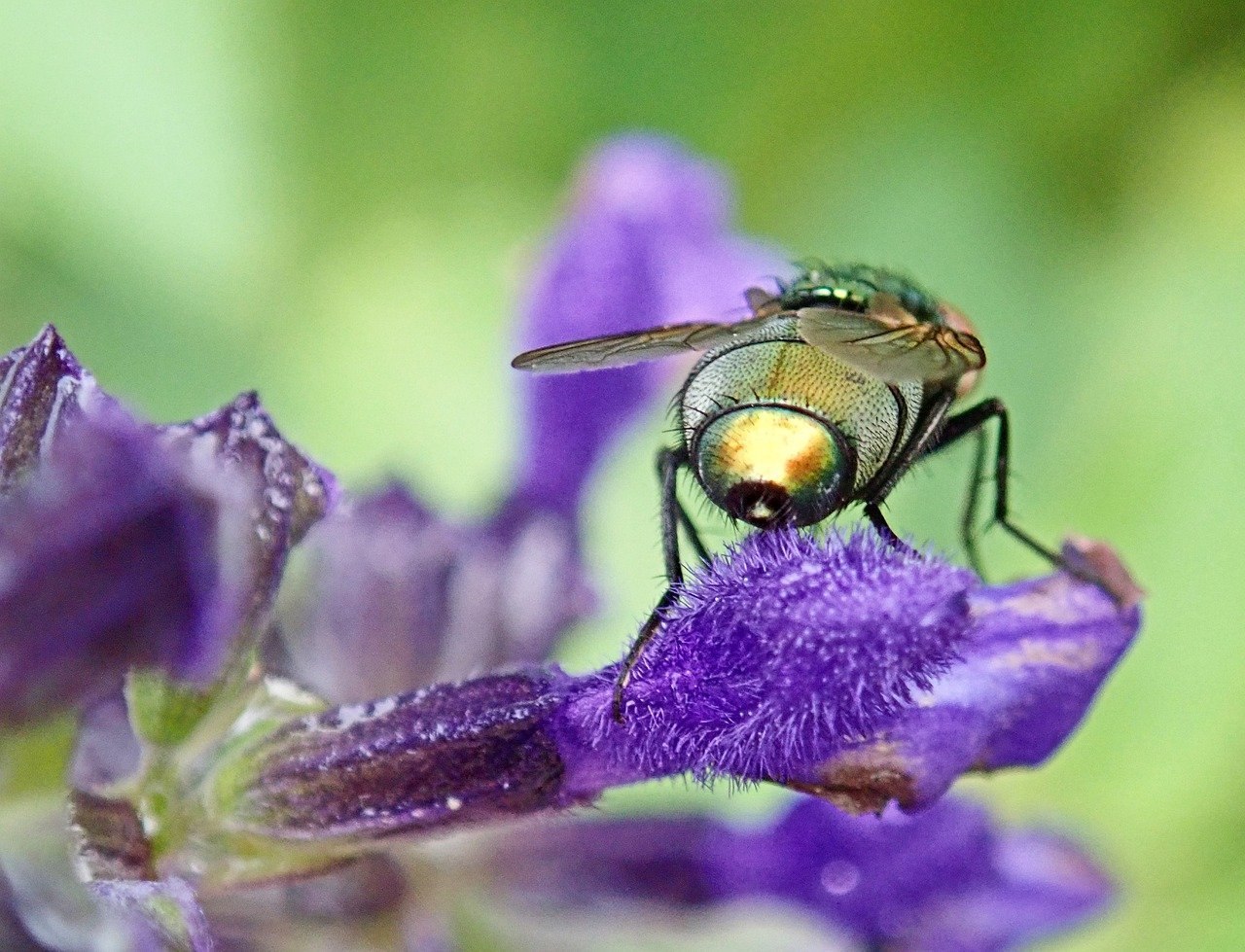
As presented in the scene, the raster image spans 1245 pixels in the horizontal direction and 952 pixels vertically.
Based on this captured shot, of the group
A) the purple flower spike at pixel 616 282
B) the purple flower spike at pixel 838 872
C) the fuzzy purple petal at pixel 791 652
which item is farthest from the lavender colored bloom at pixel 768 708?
the purple flower spike at pixel 616 282

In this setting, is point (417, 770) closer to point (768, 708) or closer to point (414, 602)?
point (768, 708)

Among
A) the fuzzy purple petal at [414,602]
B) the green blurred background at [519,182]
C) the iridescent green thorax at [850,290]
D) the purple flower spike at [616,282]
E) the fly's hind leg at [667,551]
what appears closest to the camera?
the fly's hind leg at [667,551]

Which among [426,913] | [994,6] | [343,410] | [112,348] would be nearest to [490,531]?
[426,913]

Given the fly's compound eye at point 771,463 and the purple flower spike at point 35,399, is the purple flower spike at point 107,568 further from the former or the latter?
the fly's compound eye at point 771,463

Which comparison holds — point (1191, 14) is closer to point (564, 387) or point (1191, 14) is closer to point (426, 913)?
point (564, 387)

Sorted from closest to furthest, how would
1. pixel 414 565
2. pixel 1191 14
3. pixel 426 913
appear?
pixel 426 913, pixel 414 565, pixel 1191 14
